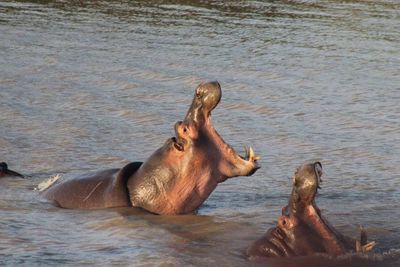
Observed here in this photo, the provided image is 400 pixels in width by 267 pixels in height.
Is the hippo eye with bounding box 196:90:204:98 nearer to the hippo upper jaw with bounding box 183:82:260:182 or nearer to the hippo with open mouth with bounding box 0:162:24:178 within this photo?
the hippo upper jaw with bounding box 183:82:260:182

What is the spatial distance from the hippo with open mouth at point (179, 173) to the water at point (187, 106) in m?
0.11

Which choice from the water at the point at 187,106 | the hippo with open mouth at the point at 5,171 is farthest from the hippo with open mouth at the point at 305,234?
the hippo with open mouth at the point at 5,171

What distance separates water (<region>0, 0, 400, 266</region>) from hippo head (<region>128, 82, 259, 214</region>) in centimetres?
11

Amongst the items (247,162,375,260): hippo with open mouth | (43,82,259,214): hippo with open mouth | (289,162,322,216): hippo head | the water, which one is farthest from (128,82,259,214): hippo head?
(289,162,322,216): hippo head

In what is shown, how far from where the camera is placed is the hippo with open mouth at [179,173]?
19.2ft

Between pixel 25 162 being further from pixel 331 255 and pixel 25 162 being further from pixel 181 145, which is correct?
pixel 331 255

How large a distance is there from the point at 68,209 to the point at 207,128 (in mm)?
1053

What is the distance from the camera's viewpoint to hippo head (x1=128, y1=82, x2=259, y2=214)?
584cm

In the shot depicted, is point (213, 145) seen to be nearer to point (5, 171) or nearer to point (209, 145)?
point (209, 145)

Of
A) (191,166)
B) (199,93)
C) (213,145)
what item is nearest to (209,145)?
(213,145)

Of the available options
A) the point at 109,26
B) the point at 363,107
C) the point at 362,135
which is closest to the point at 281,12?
the point at 109,26

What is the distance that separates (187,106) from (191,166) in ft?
13.5

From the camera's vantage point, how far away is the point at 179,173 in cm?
605

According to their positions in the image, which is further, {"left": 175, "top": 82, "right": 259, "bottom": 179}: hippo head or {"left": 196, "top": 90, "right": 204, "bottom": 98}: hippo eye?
{"left": 175, "top": 82, "right": 259, "bottom": 179}: hippo head
